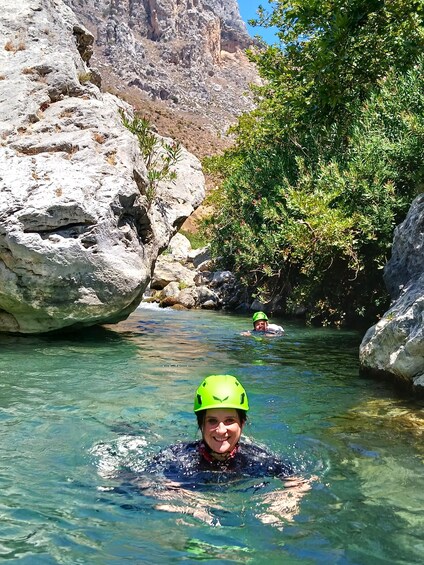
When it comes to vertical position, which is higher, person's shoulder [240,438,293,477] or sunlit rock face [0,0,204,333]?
sunlit rock face [0,0,204,333]

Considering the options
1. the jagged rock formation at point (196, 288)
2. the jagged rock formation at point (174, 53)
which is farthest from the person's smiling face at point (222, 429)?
the jagged rock formation at point (174, 53)

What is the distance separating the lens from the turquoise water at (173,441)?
3.42 metres

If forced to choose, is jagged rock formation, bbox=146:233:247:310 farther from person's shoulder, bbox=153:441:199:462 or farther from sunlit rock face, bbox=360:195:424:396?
person's shoulder, bbox=153:441:199:462

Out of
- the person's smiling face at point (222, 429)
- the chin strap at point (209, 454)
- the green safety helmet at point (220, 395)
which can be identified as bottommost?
the chin strap at point (209, 454)

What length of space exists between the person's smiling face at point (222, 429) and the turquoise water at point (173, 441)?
0.31 meters

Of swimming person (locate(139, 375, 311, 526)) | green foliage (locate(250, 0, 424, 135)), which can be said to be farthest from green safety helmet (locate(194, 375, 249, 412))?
green foliage (locate(250, 0, 424, 135))

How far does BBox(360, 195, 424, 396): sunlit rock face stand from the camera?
7027 millimetres

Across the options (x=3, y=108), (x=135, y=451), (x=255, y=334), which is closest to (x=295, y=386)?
(x=135, y=451)

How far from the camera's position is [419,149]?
466 inches

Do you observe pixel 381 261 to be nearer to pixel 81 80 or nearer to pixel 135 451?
pixel 81 80

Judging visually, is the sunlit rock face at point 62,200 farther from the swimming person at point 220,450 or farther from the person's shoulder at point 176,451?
the swimming person at point 220,450

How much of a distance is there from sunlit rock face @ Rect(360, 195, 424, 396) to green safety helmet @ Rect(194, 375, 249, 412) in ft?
10.9

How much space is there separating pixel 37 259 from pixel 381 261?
Answer: 7522 millimetres

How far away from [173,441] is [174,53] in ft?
422
